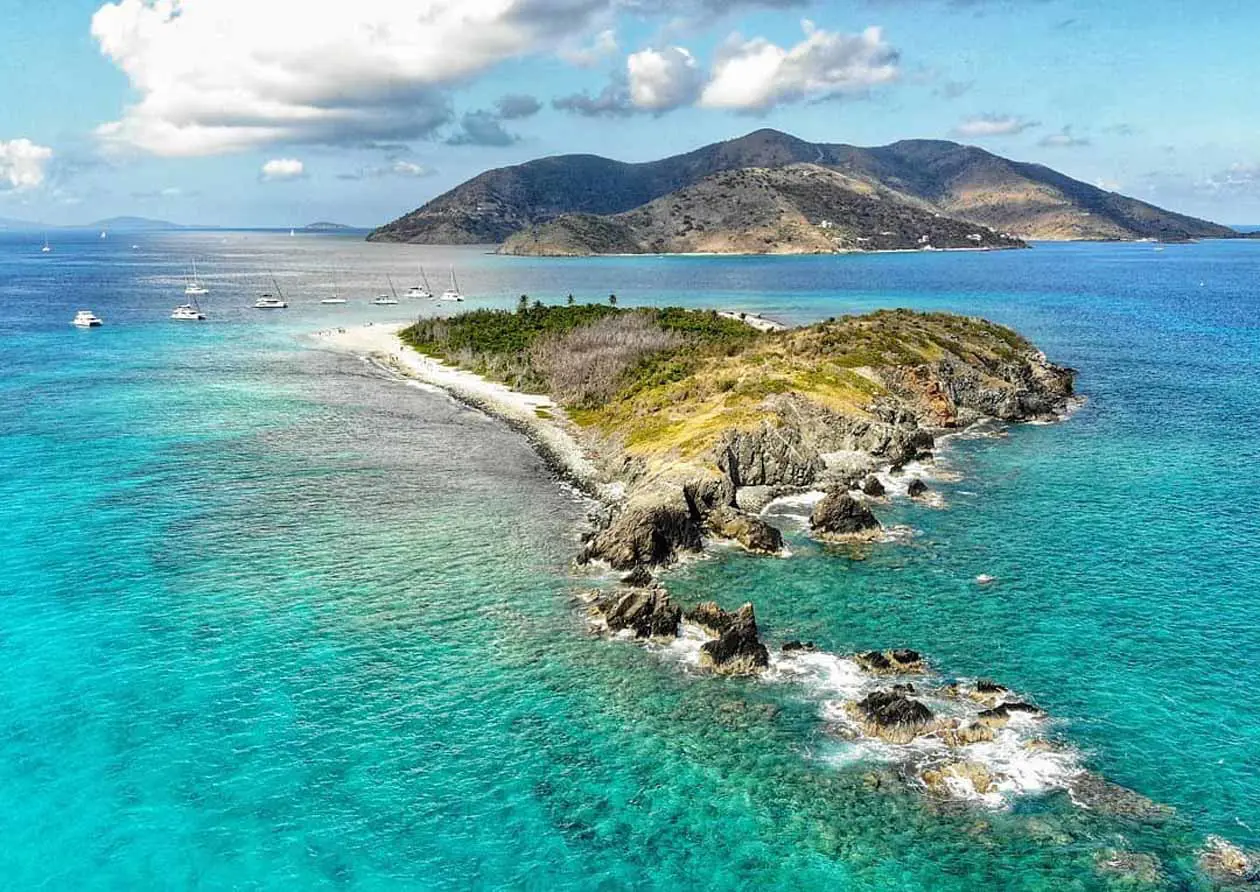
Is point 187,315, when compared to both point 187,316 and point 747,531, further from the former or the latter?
point 747,531

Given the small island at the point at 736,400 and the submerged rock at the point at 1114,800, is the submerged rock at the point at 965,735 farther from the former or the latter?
the small island at the point at 736,400

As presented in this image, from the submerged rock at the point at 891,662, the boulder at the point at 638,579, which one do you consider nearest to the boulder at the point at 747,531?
the boulder at the point at 638,579

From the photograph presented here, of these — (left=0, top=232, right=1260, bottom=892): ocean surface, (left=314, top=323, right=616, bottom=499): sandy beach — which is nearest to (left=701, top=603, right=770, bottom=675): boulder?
(left=0, top=232, right=1260, bottom=892): ocean surface

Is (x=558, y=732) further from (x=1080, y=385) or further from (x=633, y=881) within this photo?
(x=1080, y=385)

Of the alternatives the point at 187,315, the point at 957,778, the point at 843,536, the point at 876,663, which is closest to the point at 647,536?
the point at 843,536

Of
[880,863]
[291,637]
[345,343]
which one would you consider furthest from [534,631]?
[345,343]

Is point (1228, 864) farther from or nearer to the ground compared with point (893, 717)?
nearer to the ground
